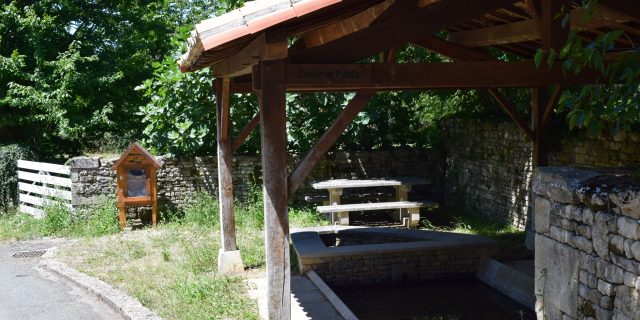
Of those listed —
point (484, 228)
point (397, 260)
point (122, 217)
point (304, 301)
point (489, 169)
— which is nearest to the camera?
point (304, 301)

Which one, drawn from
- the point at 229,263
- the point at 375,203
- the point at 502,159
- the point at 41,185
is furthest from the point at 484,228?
the point at 41,185

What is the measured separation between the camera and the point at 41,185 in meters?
12.7

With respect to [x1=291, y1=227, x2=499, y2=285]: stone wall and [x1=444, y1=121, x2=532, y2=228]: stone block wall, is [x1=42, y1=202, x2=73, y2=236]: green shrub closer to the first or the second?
[x1=291, y1=227, x2=499, y2=285]: stone wall

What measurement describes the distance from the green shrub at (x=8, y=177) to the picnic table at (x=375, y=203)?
658 centimetres

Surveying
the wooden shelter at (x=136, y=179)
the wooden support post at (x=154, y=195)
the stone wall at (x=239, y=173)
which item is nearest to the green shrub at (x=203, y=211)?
the stone wall at (x=239, y=173)

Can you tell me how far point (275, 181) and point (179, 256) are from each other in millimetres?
4740

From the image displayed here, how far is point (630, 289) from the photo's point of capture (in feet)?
12.0

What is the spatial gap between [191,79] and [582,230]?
367 inches

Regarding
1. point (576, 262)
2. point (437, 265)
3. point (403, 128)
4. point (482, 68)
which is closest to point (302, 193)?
point (403, 128)

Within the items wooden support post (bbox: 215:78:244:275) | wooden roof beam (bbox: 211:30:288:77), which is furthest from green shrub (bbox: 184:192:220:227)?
wooden roof beam (bbox: 211:30:288:77)

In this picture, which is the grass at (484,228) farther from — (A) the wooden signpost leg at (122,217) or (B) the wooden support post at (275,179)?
(A) the wooden signpost leg at (122,217)

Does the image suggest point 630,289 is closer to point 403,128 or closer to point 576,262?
point 576,262

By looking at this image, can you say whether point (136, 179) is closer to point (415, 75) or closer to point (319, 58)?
point (319, 58)

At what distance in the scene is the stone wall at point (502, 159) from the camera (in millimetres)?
8875
